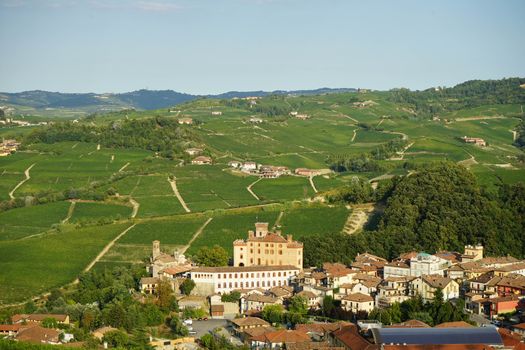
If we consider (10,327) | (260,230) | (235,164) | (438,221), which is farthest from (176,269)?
(235,164)

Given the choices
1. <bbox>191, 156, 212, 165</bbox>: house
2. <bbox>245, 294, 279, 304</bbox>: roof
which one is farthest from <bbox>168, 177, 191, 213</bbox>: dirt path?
<bbox>245, 294, 279, 304</bbox>: roof

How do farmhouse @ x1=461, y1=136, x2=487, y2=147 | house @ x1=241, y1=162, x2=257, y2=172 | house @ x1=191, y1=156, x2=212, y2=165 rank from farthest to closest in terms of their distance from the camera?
farmhouse @ x1=461, y1=136, x2=487, y2=147, house @ x1=191, y1=156, x2=212, y2=165, house @ x1=241, y1=162, x2=257, y2=172

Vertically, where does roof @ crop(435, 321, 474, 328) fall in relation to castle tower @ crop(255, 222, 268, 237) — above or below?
below

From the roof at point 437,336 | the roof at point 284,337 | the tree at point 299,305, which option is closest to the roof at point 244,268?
the tree at point 299,305

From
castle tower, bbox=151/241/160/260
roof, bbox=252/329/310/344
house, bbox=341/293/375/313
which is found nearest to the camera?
roof, bbox=252/329/310/344

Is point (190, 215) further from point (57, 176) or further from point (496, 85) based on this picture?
point (496, 85)

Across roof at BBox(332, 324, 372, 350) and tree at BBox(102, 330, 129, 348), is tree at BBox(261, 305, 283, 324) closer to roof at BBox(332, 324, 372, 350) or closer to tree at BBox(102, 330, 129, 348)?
roof at BBox(332, 324, 372, 350)

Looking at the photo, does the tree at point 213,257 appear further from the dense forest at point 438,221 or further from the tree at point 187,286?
the dense forest at point 438,221

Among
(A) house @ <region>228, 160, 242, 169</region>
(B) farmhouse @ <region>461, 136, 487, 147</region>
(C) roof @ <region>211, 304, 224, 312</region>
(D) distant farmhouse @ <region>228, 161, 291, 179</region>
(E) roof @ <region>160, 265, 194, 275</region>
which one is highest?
(B) farmhouse @ <region>461, 136, 487, 147</region>
